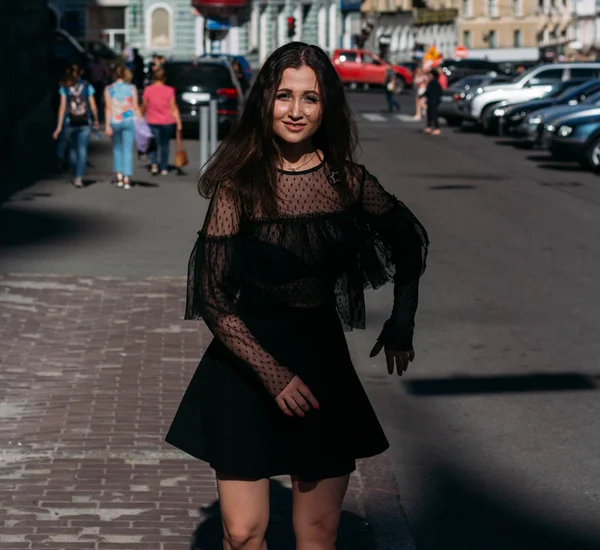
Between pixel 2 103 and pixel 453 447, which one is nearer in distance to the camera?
pixel 453 447

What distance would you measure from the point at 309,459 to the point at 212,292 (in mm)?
537

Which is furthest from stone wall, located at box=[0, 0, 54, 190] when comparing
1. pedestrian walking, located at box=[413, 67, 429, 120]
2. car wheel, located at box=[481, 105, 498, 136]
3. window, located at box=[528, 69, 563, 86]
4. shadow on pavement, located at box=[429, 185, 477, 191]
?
window, located at box=[528, 69, 563, 86]

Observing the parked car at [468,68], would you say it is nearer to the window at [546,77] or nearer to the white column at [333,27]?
the window at [546,77]

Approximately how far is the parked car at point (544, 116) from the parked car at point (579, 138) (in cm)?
72

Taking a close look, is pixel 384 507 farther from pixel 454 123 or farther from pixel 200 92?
pixel 454 123

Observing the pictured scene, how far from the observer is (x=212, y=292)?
3.98 metres

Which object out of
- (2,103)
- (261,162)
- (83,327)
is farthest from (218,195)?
(2,103)

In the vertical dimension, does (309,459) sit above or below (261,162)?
below

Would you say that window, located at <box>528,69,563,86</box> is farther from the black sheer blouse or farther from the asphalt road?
the black sheer blouse

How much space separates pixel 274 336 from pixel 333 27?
9021 centimetres

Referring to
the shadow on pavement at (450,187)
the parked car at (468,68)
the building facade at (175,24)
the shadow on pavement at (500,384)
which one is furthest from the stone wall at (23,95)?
the building facade at (175,24)

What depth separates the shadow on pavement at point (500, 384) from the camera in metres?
8.55

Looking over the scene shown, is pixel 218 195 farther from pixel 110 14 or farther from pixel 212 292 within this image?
pixel 110 14

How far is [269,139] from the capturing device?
4.09 meters
